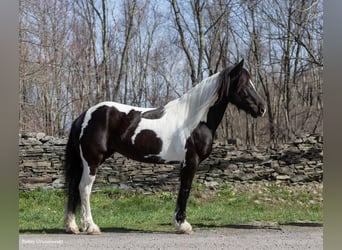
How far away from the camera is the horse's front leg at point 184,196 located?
3330mm

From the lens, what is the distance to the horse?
3.32m

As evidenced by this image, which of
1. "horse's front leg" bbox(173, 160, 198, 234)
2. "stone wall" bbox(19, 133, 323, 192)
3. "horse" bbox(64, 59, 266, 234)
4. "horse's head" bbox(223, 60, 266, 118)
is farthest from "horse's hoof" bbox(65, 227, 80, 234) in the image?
"horse's head" bbox(223, 60, 266, 118)

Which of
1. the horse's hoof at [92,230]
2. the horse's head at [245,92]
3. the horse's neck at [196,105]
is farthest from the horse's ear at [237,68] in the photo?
the horse's hoof at [92,230]

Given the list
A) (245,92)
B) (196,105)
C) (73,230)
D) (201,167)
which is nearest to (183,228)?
(73,230)

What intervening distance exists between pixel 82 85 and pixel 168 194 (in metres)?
1.39

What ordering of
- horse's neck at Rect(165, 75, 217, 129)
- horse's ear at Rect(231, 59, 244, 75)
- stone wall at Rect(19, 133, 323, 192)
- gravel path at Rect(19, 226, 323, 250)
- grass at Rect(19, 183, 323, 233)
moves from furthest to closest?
stone wall at Rect(19, 133, 323, 192) < grass at Rect(19, 183, 323, 233) < horse's neck at Rect(165, 75, 217, 129) < horse's ear at Rect(231, 59, 244, 75) < gravel path at Rect(19, 226, 323, 250)

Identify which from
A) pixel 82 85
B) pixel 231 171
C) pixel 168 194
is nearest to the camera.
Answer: pixel 82 85

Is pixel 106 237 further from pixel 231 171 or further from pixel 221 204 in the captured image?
pixel 231 171

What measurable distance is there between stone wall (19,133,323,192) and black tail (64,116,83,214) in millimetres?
820

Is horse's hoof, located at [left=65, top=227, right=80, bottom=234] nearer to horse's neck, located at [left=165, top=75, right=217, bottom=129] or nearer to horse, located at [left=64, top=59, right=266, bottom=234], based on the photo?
horse, located at [left=64, top=59, right=266, bottom=234]

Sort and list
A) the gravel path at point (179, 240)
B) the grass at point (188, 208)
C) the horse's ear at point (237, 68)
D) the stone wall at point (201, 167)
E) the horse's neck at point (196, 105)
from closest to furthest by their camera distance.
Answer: the gravel path at point (179, 240) < the horse's ear at point (237, 68) < the horse's neck at point (196, 105) < the grass at point (188, 208) < the stone wall at point (201, 167)

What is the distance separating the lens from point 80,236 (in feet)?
10.8

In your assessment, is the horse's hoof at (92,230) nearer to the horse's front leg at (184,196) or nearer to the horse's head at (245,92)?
the horse's front leg at (184,196)
